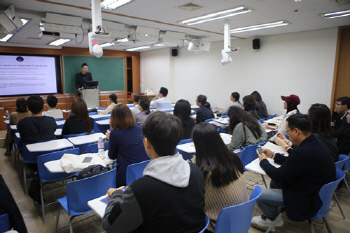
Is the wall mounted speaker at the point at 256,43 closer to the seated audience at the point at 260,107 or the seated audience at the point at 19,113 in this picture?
the seated audience at the point at 260,107

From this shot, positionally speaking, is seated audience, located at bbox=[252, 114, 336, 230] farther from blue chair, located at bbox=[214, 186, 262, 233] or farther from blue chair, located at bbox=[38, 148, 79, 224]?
blue chair, located at bbox=[38, 148, 79, 224]

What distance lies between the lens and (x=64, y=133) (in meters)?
3.94

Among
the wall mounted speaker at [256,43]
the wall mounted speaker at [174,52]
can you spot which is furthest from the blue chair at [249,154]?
the wall mounted speaker at [174,52]

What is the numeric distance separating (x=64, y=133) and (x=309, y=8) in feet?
15.3

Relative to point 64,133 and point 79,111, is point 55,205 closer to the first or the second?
point 64,133

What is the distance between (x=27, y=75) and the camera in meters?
8.69

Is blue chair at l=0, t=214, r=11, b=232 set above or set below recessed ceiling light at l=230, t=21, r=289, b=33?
below

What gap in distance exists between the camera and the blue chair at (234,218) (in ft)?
4.97

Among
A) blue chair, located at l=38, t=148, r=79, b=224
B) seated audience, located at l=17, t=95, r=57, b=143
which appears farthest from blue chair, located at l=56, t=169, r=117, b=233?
seated audience, located at l=17, t=95, r=57, b=143

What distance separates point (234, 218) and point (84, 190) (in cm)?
133

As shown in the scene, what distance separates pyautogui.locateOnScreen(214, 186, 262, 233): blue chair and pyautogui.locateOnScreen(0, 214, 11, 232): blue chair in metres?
1.33

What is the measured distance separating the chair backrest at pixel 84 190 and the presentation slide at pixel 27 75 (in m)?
8.22

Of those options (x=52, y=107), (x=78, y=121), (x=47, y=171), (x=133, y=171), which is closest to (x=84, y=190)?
(x=133, y=171)

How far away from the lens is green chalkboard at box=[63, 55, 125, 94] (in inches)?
376
